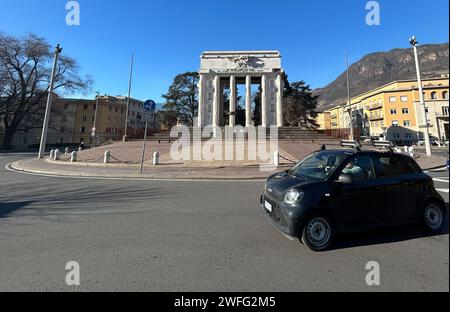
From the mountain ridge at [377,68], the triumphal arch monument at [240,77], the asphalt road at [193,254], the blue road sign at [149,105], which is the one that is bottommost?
Result: the asphalt road at [193,254]

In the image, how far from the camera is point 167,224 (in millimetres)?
5152

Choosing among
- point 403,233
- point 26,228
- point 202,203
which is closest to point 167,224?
point 202,203

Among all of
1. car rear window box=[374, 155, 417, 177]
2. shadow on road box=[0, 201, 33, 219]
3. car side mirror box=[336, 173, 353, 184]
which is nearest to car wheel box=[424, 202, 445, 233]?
car rear window box=[374, 155, 417, 177]

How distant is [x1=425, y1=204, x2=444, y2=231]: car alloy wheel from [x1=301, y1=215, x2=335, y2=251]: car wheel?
1964mm

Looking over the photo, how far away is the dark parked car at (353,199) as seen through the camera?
12.3 feet

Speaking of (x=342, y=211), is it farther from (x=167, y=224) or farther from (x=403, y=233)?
(x=167, y=224)

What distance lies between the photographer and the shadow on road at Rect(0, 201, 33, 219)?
19.4 ft

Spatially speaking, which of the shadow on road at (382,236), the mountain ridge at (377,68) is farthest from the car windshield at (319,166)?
the mountain ridge at (377,68)

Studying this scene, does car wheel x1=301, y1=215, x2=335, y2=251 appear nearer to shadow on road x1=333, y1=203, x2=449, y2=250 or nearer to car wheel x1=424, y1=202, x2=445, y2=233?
shadow on road x1=333, y1=203, x2=449, y2=250

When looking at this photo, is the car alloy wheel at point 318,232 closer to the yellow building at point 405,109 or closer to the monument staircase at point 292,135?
the monument staircase at point 292,135

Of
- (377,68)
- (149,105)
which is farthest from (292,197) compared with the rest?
(377,68)

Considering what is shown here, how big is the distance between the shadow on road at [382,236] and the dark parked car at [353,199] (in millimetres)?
197

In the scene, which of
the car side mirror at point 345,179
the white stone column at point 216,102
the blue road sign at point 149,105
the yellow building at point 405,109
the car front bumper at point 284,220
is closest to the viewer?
the car front bumper at point 284,220

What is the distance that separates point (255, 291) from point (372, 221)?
97.1 inches
